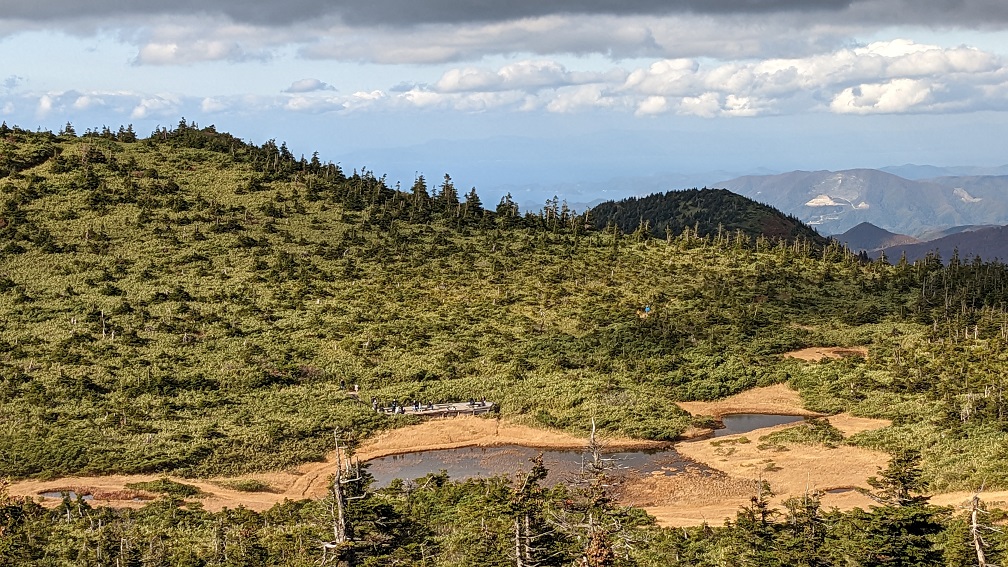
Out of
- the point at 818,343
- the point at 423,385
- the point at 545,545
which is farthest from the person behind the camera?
the point at 818,343

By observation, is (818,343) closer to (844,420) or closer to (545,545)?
(844,420)

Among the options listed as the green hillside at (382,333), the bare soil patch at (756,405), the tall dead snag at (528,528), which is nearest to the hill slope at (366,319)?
the green hillside at (382,333)

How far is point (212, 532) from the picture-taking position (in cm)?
4341

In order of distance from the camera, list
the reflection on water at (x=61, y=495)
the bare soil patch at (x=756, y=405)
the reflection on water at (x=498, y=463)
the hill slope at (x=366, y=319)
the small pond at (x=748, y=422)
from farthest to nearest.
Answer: the bare soil patch at (x=756, y=405)
the small pond at (x=748, y=422)
the hill slope at (x=366, y=319)
the reflection on water at (x=498, y=463)
the reflection on water at (x=61, y=495)

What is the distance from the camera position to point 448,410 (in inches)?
2756

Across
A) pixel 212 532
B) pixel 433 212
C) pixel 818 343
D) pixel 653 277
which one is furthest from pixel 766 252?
pixel 212 532

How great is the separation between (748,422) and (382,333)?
3656cm

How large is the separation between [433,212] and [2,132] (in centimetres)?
6392

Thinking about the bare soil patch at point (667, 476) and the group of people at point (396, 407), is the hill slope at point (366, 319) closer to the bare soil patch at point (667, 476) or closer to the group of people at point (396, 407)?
the group of people at point (396, 407)

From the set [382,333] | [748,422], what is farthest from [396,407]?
[748,422]

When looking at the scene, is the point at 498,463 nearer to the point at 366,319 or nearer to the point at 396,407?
the point at 396,407

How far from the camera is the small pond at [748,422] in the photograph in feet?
221

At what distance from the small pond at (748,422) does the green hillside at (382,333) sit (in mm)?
2980

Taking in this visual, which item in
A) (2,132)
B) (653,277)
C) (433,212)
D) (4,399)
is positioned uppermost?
(2,132)
